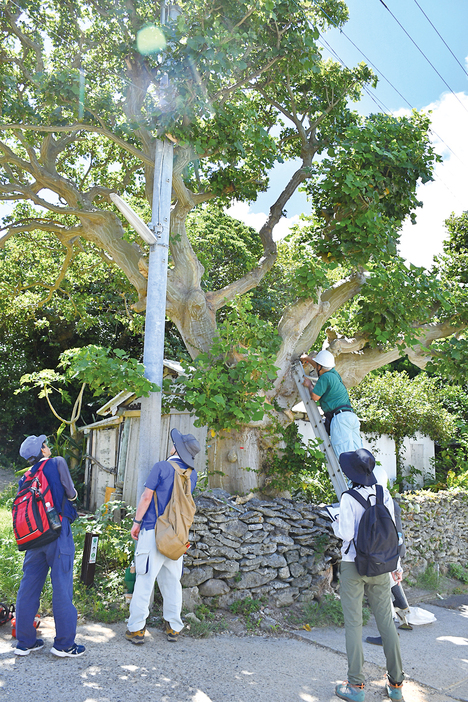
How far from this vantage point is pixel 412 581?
26.0 feet

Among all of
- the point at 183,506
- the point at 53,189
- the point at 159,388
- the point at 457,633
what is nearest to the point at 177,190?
the point at 53,189

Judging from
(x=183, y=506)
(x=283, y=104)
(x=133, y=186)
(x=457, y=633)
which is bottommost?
(x=457, y=633)

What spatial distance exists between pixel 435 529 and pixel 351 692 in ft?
18.2

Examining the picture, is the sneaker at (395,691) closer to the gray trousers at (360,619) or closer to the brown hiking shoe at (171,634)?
the gray trousers at (360,619)

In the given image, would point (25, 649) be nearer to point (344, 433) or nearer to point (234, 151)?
→ point (344, 433)

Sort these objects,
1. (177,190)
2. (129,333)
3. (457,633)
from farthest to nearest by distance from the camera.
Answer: (129,333) < (177,190) < (457,633)

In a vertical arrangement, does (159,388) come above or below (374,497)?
above

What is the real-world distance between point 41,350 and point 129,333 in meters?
3.88

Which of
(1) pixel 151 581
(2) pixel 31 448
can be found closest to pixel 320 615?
(1) pixel 151 581

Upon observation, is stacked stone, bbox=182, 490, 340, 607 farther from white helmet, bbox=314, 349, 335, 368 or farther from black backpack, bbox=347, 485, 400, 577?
black backpack, bbox=347, 485, 400, 577

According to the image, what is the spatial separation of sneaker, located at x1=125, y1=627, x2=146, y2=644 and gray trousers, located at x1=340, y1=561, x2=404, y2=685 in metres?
1.88

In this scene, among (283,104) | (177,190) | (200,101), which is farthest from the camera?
(283,104)

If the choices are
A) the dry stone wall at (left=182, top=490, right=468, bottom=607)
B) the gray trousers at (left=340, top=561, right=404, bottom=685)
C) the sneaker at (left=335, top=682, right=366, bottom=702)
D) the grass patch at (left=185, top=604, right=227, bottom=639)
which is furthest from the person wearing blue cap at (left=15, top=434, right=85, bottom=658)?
the gray trousers at (left=340, top=561, right=404, bottom=685)

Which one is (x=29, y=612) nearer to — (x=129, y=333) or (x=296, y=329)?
(x=296, y=329)
